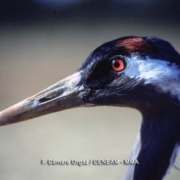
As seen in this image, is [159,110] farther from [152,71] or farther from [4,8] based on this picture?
[4,8]

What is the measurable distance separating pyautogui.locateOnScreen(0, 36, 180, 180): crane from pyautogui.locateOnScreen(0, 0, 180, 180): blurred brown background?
6.8 inches

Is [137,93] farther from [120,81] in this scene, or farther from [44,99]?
[44,99]

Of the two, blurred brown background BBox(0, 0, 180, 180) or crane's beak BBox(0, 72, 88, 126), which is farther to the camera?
blurred brown background BBox(0, 0, 180, 180)

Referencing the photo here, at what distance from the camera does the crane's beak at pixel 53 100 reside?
5.44 feet

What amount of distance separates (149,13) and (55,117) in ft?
2.09

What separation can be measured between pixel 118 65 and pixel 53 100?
297mm

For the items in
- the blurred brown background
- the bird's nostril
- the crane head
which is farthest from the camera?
the blurred brown background

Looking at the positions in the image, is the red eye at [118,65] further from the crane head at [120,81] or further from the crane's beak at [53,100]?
the crane's beak at [53,100]

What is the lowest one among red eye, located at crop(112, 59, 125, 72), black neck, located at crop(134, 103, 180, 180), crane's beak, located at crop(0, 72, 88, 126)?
black neck, located at crop(134, 103, 180, 180)

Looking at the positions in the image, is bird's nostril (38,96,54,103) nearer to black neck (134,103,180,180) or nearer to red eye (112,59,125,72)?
red eye (112,59,125,72)

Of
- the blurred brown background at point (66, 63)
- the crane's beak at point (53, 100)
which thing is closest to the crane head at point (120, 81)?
the crane's beak at point (53, 100)

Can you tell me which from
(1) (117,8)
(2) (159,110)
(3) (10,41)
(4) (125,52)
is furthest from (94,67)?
(3) (10,41)

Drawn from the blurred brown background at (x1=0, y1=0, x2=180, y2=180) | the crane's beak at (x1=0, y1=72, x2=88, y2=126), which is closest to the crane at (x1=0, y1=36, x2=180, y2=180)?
the crane's beak at (x1=0, y1=72, x2=88, y2=126)

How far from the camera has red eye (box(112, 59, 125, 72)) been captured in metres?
1.59
